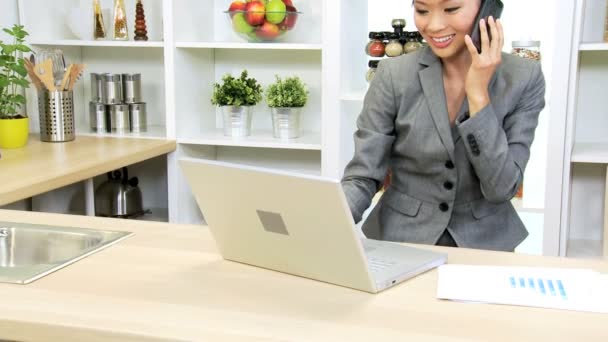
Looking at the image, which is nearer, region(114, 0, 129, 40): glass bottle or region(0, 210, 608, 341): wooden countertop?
region(0, 210, 608, 341): wooden countertop

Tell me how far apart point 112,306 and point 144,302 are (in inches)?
1.9

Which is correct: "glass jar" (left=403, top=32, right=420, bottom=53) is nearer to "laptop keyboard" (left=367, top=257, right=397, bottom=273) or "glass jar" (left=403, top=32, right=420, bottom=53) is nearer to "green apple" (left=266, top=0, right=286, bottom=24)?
"green apple" (left=266, top=0, right=286, bottom=24)

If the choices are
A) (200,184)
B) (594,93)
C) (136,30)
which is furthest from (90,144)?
(594,93)

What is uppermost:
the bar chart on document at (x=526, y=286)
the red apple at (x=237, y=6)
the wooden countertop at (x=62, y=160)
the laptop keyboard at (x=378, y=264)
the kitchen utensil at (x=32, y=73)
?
the red apple at (x=237, y=6)

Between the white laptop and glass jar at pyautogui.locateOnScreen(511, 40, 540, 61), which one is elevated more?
glass jar at pyautogui.locateOnScreen(511, 40, 540, 61)

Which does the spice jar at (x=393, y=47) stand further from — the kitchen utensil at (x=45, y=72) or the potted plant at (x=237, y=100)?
the kitchen utensil at (x=45, y=72)

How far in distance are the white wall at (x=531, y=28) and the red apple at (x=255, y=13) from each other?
1.39 feet

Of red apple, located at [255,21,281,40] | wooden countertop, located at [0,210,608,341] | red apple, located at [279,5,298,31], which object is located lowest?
wooden countertop, located at [0,210,608,341]

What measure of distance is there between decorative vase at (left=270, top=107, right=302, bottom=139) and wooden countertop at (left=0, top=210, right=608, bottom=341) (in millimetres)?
1580

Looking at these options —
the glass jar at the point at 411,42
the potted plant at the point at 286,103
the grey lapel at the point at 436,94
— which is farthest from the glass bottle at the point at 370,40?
the grey lapel at the point at 436,94

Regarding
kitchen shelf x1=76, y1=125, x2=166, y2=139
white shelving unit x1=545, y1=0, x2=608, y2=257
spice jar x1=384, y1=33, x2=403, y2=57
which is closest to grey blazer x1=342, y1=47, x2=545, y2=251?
white shelving unit x1=545, y1=0, x2=608, y2=257

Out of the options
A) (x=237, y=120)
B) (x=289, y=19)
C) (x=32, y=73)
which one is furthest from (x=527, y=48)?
(x=32, y=73)

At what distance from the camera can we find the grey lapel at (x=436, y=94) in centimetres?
179

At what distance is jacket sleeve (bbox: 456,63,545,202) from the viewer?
167cm
